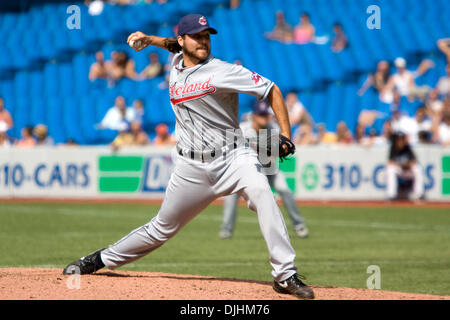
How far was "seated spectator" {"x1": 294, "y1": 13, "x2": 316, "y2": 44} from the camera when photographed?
21.5 meters

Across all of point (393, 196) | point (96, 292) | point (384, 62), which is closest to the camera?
point (96, 292)

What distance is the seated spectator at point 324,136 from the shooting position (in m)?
18.4

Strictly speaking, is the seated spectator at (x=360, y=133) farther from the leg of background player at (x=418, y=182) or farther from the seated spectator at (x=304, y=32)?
the seated spectator at (x=304, y=32)

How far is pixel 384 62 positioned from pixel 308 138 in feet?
10.9

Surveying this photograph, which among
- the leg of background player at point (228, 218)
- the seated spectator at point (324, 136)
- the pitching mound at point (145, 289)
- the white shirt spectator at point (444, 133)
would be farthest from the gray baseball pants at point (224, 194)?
the white shirt spectator at point (444, 133)

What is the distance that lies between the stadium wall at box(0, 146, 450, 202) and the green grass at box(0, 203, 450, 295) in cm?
123

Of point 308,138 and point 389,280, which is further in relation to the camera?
point 308,138

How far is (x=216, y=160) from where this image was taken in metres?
6.27

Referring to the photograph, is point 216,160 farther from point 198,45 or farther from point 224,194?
point 198,45

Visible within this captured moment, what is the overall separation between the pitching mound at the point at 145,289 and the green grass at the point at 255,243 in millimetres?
1263

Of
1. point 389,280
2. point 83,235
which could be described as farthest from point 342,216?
point 389,280

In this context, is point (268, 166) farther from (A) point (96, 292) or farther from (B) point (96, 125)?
(B) point (96, 125)

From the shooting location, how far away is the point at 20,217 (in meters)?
14.4
